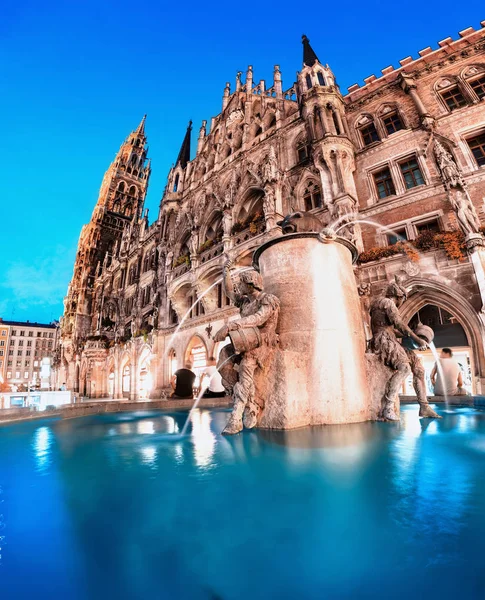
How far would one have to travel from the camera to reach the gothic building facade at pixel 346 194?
11984mm

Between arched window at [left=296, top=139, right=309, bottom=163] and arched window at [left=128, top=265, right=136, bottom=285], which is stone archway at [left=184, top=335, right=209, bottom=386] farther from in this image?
arched window at [left=128, top=265, right=136, bottom=285]

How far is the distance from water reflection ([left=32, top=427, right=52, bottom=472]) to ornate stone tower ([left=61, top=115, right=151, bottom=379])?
37940 mm

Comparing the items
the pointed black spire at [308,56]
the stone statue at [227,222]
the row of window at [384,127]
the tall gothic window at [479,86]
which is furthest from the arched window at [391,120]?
the stone statue at [227,222]

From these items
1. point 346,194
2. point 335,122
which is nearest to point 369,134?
point 335,122

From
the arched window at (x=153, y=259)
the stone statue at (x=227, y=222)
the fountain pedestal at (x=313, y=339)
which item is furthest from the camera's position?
the arched window at (x=153, y=259)

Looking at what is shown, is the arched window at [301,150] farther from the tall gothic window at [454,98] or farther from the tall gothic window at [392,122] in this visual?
the tall gothic window at [454,98]

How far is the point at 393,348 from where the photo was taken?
4.56m

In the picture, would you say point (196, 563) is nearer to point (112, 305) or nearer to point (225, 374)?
point (225, 374)

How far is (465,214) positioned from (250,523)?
1302 cm

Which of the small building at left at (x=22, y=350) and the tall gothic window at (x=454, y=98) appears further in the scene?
the small building at left at (x=22, y=350)

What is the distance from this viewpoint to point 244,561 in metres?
1.28

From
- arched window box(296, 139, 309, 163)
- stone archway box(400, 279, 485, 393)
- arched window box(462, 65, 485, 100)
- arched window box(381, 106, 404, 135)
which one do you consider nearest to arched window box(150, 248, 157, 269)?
arched window box(296, 139, 309, 163)

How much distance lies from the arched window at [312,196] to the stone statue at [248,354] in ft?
44.9

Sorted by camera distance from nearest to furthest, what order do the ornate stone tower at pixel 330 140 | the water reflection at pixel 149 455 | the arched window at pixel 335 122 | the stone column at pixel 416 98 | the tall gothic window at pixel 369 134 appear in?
the water reflection at pixel 149 455 < the ornate stone tower at pixel 330 140 < the stone column at pixel 416 98 < the arched window at pixel 335 122 < the tall gothic window at pixel 369 134
